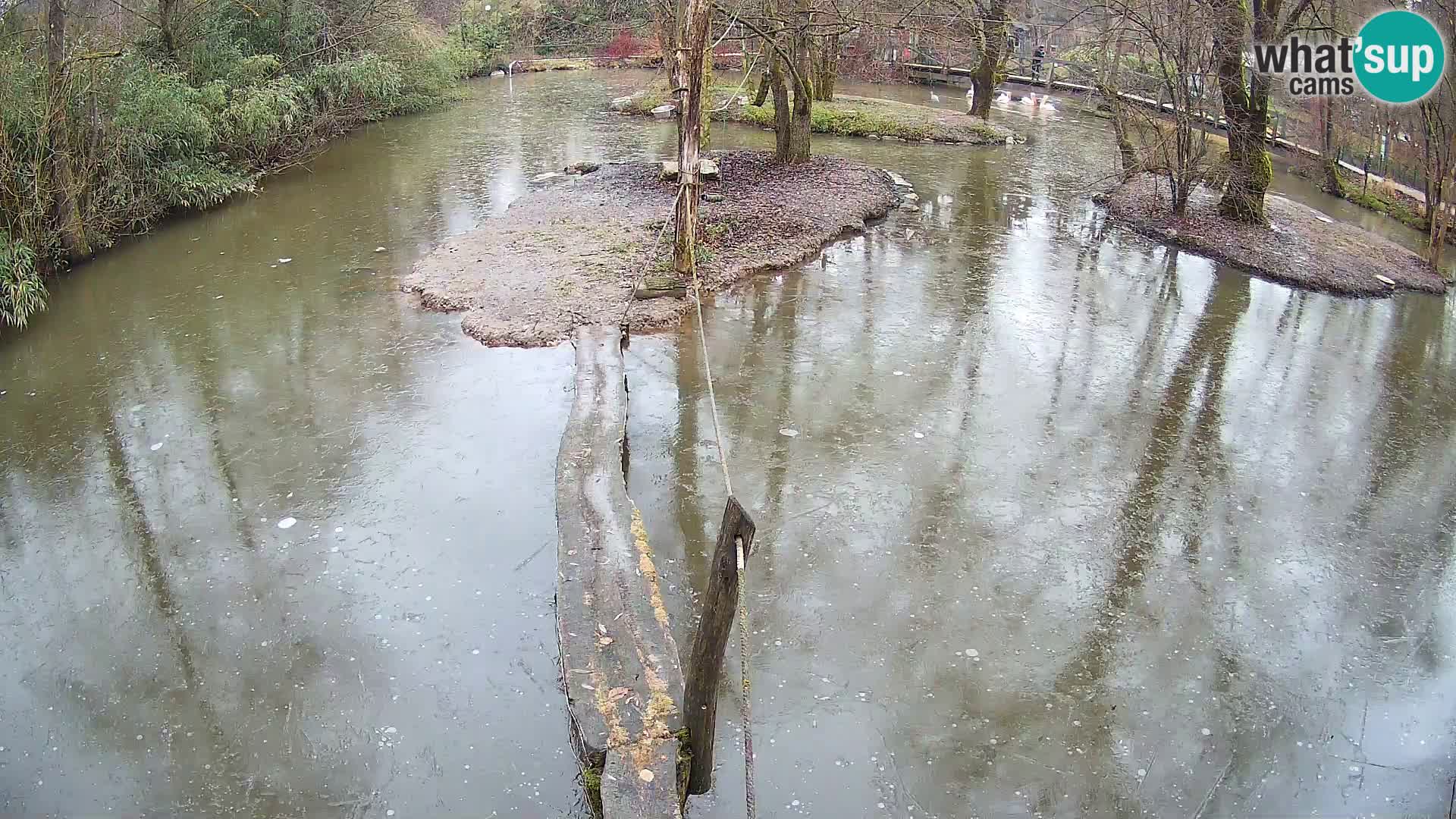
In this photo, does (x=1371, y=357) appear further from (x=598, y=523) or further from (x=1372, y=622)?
(x=598, y=523)

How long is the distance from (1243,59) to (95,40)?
1407 cm

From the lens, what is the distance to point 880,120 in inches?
735

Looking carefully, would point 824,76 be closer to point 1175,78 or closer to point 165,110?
point 1175,78

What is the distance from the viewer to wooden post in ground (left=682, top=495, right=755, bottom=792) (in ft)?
11.3

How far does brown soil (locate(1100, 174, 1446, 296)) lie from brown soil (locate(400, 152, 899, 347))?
3595mm

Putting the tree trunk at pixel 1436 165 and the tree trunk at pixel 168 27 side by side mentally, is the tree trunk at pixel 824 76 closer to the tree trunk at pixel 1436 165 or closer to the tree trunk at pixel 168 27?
the tree trunk at pixel 1436 165

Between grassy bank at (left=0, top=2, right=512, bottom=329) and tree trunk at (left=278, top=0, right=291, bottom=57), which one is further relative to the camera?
tree trunk at (left=278, top=0, right=291, bottom=57)

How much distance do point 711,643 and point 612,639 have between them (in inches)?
36.9

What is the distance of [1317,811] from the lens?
4.12 m

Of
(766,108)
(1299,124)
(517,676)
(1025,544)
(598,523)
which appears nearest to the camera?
(517,676)

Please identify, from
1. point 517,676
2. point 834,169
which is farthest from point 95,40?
point 517,676

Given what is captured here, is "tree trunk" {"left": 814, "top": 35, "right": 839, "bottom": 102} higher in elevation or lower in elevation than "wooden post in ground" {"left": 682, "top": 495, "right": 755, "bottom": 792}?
higher

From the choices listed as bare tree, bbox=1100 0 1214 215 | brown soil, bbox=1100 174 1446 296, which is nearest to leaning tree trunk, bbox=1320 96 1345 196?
brown soil, bbox=1100 174 1446 296

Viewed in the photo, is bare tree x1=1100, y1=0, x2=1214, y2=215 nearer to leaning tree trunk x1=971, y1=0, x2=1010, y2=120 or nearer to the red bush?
leaning tree trunk x1=971, y1=0, x2=1010, y2=120
